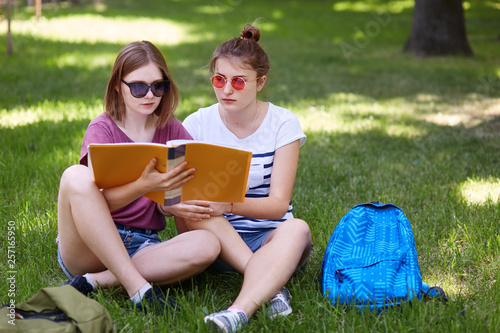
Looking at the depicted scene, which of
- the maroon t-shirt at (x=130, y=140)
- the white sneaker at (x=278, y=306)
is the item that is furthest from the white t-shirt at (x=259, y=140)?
the white sneaker at (x=278, y=306)

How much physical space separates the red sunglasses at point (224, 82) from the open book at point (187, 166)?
470mm

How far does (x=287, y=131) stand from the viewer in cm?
264

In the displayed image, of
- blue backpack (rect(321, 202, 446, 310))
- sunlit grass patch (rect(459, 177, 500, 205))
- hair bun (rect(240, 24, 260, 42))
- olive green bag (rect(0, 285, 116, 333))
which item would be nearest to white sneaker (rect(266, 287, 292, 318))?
blue backpack (rect(321, 202, 446, 310))

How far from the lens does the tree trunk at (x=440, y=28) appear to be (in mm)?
9898

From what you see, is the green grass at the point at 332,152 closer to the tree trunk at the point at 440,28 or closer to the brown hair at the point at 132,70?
the tree trunk at the point at 440,28

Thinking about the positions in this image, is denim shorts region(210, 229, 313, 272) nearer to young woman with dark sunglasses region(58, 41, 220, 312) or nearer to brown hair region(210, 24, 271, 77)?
young woman with dark sunglasses region(58, 41, 220, 312)

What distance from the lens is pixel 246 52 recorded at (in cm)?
257

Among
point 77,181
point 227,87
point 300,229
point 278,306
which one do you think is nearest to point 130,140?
point 77,181

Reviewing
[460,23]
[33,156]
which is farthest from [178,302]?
[460,23]

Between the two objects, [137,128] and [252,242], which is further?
[252,242]

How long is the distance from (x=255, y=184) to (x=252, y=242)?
0.93ft

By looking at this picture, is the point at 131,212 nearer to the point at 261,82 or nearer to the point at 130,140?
the point at 130,140

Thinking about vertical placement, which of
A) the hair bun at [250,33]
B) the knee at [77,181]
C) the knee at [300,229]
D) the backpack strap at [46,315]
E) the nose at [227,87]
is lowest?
the backpack strap at [46,315]

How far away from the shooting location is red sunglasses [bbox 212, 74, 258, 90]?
2535 mm
